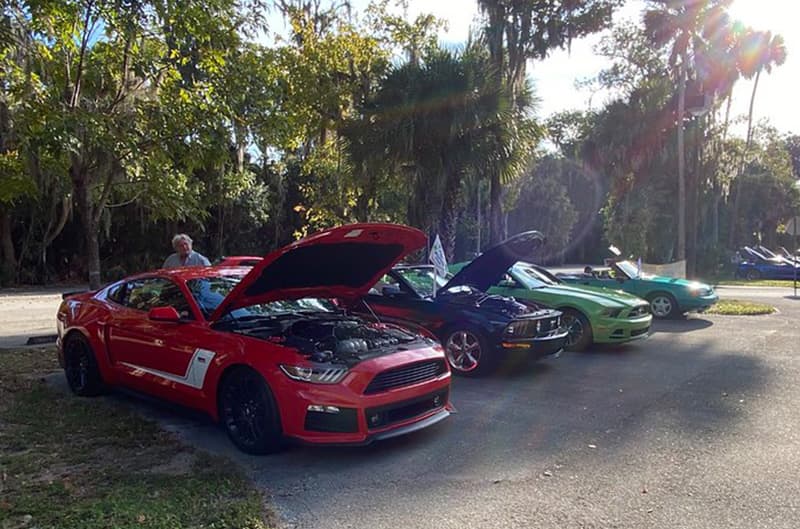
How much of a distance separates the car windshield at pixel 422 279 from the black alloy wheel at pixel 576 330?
6.44 ft

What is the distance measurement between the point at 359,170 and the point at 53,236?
51.0ft

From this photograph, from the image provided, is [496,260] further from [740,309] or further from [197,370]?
[740,309]

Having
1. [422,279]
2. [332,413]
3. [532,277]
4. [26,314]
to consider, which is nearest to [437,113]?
[532,277]

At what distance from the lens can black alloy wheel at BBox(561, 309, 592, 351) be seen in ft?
29.8

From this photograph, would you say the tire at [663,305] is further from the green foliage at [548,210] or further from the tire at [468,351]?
the green foliage at [548,210]

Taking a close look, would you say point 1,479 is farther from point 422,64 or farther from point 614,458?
point 422,64

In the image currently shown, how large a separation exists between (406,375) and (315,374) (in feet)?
2.45

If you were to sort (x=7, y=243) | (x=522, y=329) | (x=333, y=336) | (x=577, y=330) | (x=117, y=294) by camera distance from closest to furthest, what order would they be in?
(x=333, y=336) < (x=117, y=294) < (x=522, y=329) < (x=577, y=330) < (x=7, y=243)

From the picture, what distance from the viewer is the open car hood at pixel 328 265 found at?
5.10 meters

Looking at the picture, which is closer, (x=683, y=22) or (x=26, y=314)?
(x=26, y=314)

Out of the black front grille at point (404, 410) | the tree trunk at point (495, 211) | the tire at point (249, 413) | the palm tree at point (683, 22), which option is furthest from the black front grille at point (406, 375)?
the palm tree at point (683, 22)

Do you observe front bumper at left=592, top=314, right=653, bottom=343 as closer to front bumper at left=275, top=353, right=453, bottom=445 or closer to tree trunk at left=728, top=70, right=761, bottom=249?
front bumper at left=275, top=353, right=453, bottom=445

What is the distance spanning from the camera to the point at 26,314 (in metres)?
14.4

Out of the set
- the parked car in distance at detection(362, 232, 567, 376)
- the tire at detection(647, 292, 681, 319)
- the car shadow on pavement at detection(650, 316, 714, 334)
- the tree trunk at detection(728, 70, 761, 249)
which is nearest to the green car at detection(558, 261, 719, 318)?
the tire at detection(647, 292, 681, 319)
